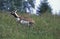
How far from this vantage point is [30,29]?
1485cm

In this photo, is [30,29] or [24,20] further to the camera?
[24,20]

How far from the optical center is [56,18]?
1803cm

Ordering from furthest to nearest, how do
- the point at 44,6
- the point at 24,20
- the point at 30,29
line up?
1. the point at 44,6
2. the point at 24,20
3. the point at 30,29

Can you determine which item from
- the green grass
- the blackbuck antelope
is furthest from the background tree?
the blackbuck antelope

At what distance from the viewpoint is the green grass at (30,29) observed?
43.9 feet

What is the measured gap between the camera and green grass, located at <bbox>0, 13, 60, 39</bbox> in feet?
43.9

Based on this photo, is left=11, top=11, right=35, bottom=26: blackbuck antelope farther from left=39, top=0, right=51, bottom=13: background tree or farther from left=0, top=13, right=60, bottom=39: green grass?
left=39, top=0, right=51, bottom=13: background tree

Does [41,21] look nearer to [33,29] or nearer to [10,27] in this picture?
[33,29]

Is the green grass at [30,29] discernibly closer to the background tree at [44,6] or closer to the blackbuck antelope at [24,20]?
the blackbuck antelope at [24,20]

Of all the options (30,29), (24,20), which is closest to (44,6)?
(24,20)

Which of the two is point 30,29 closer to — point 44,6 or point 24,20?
point 24,20

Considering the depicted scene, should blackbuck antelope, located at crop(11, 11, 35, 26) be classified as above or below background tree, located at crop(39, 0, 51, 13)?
above

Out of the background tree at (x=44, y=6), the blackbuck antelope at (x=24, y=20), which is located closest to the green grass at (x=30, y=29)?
the blackbuck antelope at (x=24, y=20)

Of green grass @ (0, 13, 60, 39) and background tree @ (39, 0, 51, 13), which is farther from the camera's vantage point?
background tree @ (39, 0, 51, 13)
